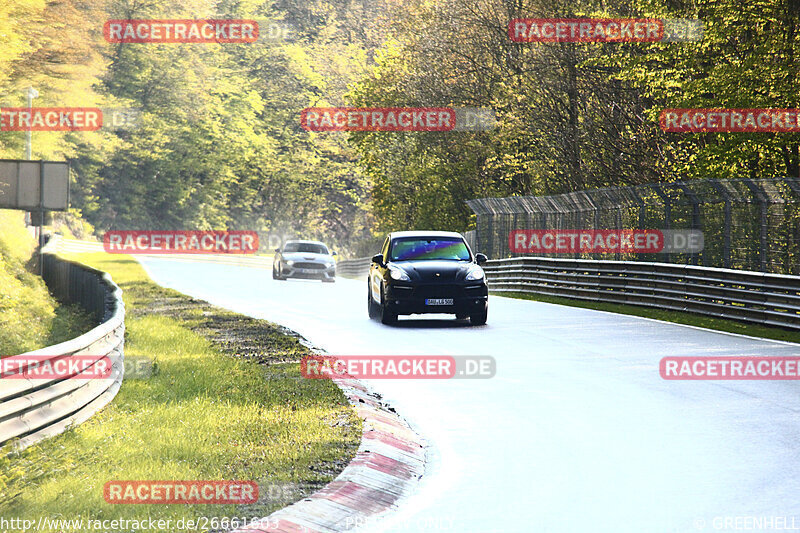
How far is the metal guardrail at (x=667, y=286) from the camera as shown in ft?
59.5

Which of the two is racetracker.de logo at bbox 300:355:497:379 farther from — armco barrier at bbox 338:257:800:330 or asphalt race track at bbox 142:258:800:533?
armco barrier at bbox 338:257:800:330

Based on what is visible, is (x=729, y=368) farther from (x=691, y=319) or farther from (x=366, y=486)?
(x=691, y=319)

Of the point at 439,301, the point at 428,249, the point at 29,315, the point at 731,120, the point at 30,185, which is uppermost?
the point at 731,120

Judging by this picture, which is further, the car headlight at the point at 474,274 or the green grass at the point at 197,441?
the car headlight at the point at 474,274

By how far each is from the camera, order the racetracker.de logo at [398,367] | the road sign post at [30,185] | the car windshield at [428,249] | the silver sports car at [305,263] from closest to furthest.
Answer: the racetracker.de logo at [398,367], the car windshield at [428,249], the silver sports car at [305,263], the road sign post at [30,185]

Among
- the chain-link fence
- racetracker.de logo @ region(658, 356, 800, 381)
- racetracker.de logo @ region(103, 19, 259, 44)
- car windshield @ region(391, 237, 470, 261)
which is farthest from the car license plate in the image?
racetracker.de logo @ region(103, 19, 259, 44)

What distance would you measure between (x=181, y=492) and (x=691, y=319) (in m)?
15.9

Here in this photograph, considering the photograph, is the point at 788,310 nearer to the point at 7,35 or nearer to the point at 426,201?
the point at 7,35

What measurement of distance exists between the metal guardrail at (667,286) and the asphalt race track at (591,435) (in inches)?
64.5

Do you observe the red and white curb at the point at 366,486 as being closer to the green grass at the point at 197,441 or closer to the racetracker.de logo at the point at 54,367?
the green grass at the point at 197,441

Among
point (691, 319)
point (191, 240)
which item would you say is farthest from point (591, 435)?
point (191, 240)

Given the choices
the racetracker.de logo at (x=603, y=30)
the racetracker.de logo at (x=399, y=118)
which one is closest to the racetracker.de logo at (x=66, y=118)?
the racetracker.de logo at (x=399, y=118)

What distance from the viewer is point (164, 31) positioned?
8538 centimetres

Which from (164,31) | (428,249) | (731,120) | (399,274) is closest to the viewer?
(399,274)
